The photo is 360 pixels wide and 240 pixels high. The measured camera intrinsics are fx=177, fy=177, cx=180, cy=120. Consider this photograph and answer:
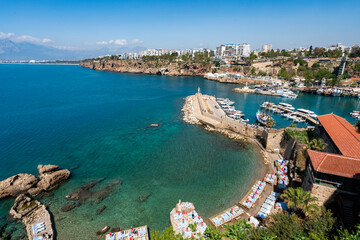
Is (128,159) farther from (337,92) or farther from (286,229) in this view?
(337,92)

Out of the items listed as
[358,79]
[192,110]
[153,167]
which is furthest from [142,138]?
[358,79]

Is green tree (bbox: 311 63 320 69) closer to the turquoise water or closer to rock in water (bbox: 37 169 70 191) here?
the turquoise water

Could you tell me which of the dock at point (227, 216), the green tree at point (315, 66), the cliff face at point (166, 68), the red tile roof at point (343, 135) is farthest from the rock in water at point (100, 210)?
the cliff face at point (166, 68)

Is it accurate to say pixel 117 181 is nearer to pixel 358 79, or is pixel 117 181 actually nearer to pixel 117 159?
pixel 117 159

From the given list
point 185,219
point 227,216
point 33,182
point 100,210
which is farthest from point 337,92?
point 33,182

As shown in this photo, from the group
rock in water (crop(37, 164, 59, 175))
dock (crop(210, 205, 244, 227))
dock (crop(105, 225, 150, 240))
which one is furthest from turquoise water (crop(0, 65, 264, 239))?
rock in water (crop(37, 164, 59, 175))

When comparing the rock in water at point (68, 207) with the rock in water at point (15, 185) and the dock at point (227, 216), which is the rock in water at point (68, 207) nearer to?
the rock in water at point (15, 185)
